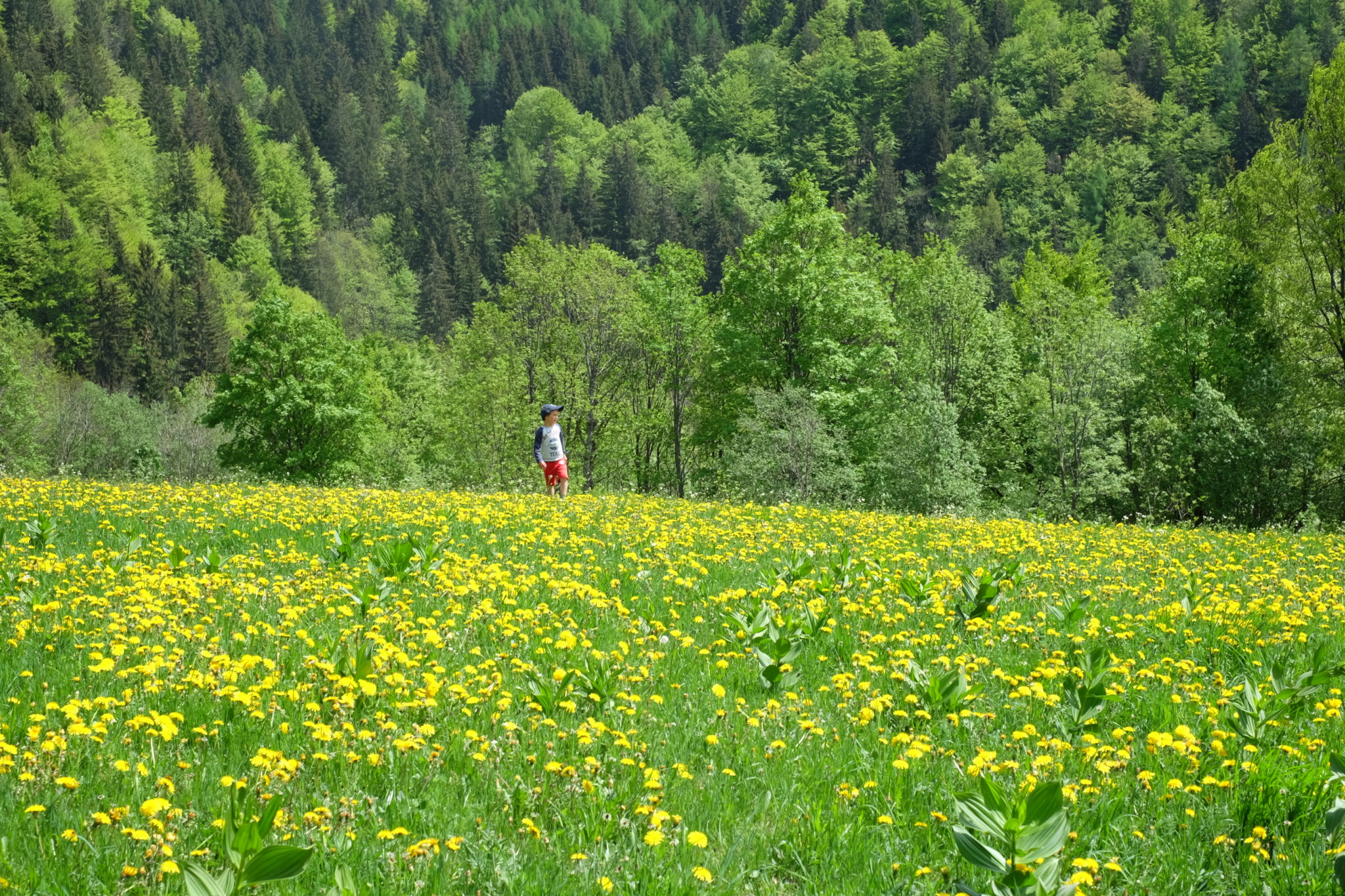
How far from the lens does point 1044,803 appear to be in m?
3.48

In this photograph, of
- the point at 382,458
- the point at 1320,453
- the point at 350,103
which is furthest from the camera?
the point at 350,103

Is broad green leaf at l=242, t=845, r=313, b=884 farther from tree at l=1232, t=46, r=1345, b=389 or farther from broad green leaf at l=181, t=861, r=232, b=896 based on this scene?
tree at l=1232, t=46, r=1345, b=389

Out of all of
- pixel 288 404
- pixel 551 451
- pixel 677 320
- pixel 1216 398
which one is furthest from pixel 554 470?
pixel 288 404

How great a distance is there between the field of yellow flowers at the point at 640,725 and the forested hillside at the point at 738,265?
473 inches

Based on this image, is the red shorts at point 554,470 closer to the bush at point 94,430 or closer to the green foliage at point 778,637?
the green foliage at point 778,637

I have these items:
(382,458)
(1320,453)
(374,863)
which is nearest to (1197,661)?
(374,863)

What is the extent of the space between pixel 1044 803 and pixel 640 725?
2454 millimetres

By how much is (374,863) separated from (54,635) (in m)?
3.83

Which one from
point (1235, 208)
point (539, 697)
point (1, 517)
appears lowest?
point (539, 697)

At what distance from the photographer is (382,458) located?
61.9 metres

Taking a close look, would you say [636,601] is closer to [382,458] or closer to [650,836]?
[650,836]

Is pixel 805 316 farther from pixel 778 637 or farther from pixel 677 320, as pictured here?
pixel 778 637

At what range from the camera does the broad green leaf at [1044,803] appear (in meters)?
3.44

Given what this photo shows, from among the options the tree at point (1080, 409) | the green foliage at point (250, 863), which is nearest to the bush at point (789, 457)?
the tree at point (1080, 409)
